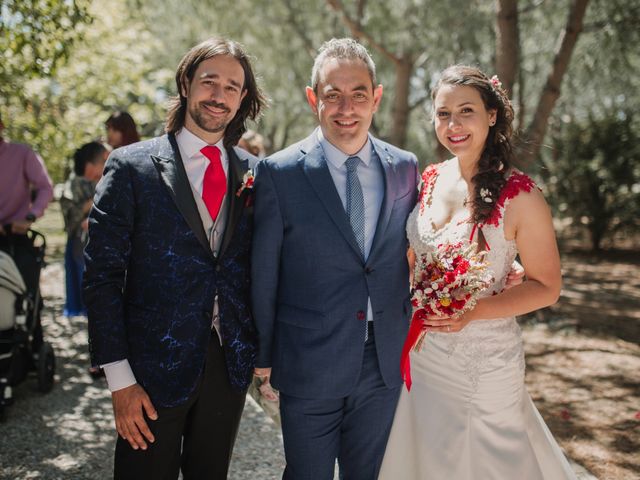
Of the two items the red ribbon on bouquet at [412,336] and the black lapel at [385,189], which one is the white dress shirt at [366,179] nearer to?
the black lapel at [385,189]

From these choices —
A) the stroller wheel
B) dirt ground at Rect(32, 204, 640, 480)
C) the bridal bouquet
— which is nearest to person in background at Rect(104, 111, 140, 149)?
the stroller wheel

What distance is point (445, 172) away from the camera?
321 centimetres

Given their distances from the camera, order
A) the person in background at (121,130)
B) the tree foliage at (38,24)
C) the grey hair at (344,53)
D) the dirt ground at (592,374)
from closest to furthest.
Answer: the grey hair at (344,53), the dirt ground at (592,374), the tree foliage at (38,24), the person in background at (121,130)

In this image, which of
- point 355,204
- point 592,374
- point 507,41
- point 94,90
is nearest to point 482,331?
point 355,204

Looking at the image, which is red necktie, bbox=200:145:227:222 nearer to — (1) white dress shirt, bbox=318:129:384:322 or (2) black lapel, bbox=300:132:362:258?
(2) black lapel, bbox=300:132:362:258

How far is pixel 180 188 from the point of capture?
2379 mm

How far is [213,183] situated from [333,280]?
661mm

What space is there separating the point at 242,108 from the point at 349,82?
0.55m

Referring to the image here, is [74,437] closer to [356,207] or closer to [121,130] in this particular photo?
[121,130]

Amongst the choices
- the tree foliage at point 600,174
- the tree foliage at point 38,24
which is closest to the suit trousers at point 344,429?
the tree foliage at point 38,24

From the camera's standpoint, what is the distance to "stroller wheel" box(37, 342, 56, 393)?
196 inches

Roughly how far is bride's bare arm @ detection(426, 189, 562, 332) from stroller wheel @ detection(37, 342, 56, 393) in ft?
12.0

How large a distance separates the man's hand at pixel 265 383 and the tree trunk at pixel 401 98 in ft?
23.7

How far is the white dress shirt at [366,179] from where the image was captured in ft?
8.68
